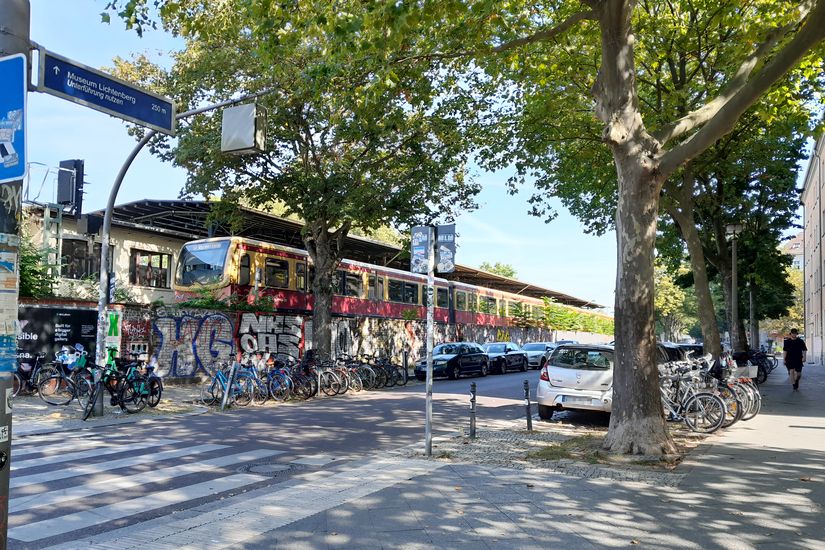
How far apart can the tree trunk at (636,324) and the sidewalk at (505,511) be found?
2.63 feet

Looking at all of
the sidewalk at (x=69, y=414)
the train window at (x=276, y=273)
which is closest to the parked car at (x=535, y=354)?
the train window at (x=276, y=273)

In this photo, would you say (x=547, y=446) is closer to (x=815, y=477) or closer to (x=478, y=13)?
(x=815, y=477)

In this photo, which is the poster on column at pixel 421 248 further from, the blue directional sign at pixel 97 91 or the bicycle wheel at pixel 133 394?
the bicycle wheel at pixel 133 394

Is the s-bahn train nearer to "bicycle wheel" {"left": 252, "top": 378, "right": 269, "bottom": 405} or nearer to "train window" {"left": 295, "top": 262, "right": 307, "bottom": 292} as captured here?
"train window" {"left": 295, "top": 262, "right": 307, "bottom": 292}

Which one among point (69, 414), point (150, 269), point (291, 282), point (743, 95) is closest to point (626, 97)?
point (743, 95)

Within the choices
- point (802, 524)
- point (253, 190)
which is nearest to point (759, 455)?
point (802, 524)

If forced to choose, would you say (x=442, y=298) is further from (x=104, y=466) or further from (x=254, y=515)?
(x=254, y=515)

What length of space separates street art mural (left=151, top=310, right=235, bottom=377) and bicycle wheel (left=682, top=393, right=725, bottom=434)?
13.2 m

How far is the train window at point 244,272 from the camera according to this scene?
21.1m

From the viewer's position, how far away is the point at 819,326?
1740 inches

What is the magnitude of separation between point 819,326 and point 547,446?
140ft

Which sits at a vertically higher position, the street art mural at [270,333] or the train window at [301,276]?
the train window at [301,276]

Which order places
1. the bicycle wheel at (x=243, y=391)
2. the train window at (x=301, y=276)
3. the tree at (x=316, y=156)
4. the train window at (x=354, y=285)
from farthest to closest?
1. the train window at (x=354, y=285)
2. the train window at (x=301, y=276)
3. the tree at (x=316, y=156)
4. the bicycle wheel at (x=243, y=391)

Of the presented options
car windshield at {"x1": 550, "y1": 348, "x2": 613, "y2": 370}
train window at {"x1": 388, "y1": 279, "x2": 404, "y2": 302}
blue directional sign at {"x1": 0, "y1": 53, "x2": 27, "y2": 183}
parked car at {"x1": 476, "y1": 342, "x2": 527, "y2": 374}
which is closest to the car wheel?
car windshield at {"x1": 550, "y1": 348, "x2": 613, "y2": 370}
